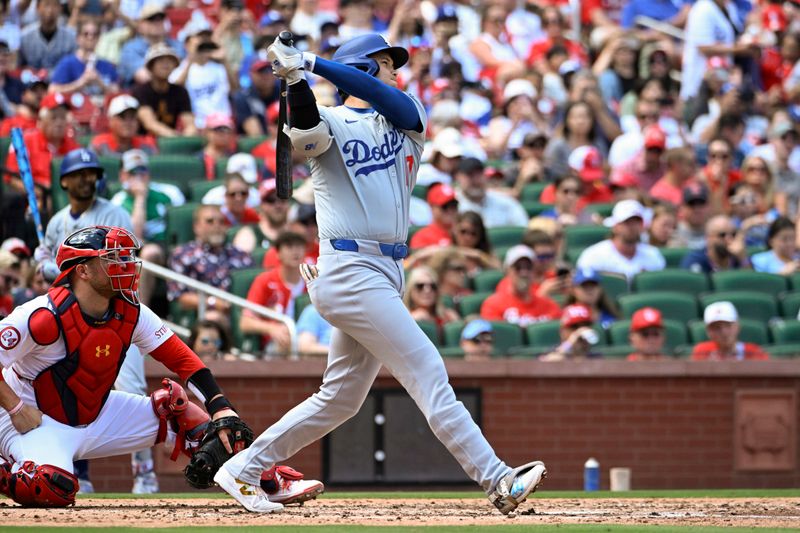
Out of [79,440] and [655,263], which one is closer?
[79,440]

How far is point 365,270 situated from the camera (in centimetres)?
645

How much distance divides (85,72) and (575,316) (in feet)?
19.4

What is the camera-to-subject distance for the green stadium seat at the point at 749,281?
12320 mm

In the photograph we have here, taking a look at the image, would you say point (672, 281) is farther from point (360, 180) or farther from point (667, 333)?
point (360, 180)

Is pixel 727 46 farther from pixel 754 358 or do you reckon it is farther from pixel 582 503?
pixel 582 503

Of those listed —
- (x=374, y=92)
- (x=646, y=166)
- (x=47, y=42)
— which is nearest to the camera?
(x=374, y=92)

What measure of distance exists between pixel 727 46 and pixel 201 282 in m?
8.14

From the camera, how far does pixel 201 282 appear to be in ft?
37.5

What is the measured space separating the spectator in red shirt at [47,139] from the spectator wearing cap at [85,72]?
129 cm

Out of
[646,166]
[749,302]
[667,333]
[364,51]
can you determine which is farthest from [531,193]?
[364,51]

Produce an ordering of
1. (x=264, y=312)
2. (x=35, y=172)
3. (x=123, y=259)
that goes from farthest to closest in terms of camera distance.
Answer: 1. (x=35, y=172)
2. (x=264, y=312)
3. (x=123, y=259)

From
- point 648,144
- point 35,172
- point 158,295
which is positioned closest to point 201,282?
point 158,295

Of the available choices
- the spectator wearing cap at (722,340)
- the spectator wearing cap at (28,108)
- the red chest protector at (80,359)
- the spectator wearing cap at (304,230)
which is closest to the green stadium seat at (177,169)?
the spectator wearing cap at (28,108)

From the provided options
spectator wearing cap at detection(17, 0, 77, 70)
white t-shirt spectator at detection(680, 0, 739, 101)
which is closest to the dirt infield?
spectator wearing cap at detection(17, 0, 77, 70)
